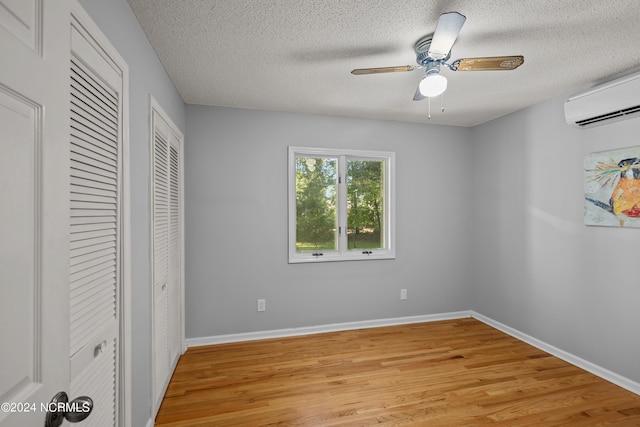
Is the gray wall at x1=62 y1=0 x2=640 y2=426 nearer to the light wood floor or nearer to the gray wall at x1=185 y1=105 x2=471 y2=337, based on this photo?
the gray wall at x1=185 y1=105 x2=471 y2=337

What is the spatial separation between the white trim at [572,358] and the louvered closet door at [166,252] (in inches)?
137

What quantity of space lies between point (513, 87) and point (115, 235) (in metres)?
3.21

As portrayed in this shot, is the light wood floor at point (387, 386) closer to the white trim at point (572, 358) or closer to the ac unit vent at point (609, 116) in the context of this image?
the white trim at point (572, 358)

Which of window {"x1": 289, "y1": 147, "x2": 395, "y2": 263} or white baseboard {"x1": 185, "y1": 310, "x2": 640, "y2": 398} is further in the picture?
window {"x1": 289, "y1": 147, "x2": 395, "y2": 263}

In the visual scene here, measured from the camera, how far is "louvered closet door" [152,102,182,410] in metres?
2.14

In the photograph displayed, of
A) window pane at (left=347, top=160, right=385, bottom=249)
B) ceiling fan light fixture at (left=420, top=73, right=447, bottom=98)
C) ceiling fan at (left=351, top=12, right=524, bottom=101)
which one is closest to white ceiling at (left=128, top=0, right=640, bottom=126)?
ceiling fan at (left=351, top=12, right=524, bottom=101)

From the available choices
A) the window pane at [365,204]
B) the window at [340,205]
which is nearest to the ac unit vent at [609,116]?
the window at [340,205]

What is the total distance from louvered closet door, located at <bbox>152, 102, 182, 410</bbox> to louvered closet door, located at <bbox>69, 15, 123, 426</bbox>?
2.00 ft

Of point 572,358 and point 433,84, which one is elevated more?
point 433,84

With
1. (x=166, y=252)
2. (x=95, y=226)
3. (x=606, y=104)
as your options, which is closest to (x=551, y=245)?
(x=606, y=104)

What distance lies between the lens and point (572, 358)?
113 inches

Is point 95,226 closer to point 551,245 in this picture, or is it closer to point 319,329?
point 319,329

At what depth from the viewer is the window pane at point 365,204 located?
3.79 meters

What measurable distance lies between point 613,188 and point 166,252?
3610mm
